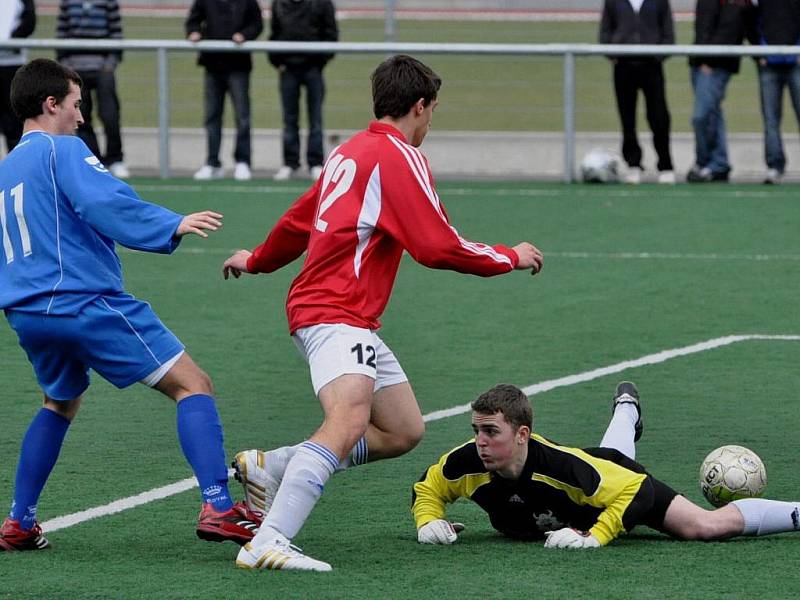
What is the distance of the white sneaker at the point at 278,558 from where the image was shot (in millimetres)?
5027

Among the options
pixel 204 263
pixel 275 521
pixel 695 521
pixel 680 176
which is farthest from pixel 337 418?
pixel 680 176

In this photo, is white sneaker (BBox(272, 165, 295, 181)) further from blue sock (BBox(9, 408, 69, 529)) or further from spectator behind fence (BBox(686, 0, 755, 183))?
blue sock (BBox(9, 408, 69, 529))

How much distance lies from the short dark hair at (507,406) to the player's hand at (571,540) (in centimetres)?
37

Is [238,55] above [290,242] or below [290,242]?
above

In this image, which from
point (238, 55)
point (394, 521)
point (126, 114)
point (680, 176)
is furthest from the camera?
point (126, 114)

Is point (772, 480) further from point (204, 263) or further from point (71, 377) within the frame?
point (204, 263)

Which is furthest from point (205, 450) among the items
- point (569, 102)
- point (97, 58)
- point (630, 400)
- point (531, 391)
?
point (97, 58)

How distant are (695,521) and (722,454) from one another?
0.56m

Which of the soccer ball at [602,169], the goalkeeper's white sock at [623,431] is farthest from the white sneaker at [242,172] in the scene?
the goalkeeper's white sock at [623,431]

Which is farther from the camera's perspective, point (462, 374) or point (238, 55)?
point (238, 55)

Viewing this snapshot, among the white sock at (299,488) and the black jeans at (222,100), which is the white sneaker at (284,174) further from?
the white sock at (299,488)

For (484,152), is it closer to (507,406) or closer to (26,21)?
(26,21)

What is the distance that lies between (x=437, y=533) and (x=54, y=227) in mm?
1616

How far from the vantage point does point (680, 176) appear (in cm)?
1794
